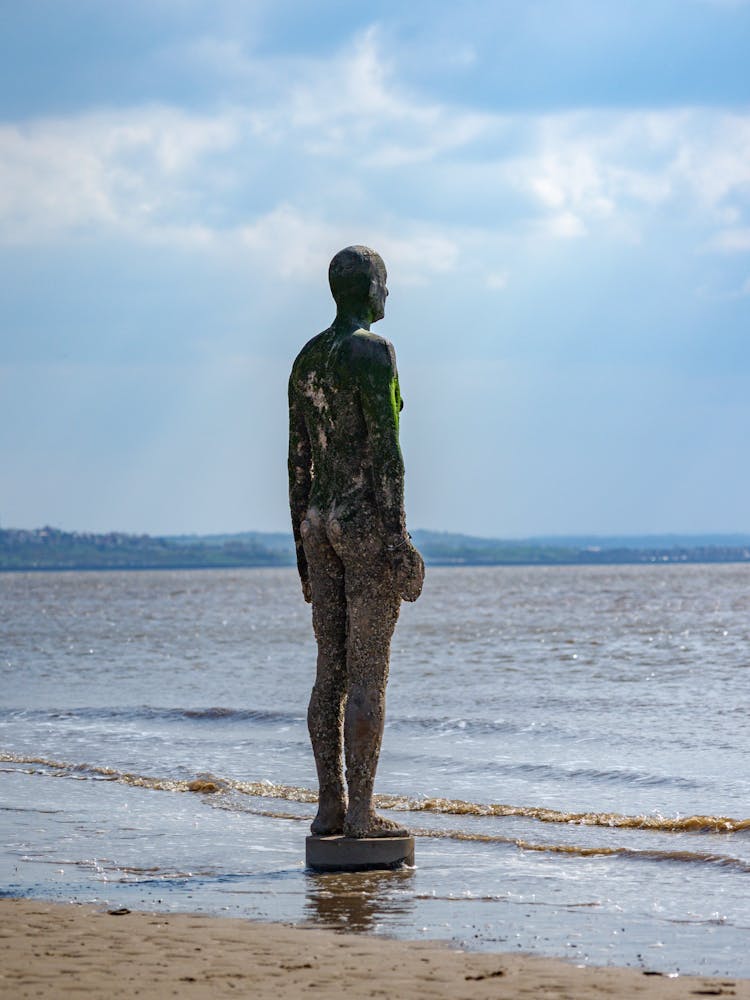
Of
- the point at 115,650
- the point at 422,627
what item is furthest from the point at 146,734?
the point at 422,627

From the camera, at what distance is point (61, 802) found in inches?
452

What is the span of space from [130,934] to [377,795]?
5830 mm

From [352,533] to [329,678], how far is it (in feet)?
2.90

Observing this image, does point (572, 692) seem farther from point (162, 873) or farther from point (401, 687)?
point (162, 873)

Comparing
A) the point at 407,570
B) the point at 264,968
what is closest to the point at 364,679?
the point at 407,570

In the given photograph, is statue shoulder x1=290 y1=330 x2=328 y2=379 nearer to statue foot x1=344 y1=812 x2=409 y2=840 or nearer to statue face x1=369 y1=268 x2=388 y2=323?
statue face x1=369 y1=268 x2=388 y2=323

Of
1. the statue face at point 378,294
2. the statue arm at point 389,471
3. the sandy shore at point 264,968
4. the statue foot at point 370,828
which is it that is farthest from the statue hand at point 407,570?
the sandy shore at point 264,968

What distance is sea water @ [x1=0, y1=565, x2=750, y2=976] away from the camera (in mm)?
7391

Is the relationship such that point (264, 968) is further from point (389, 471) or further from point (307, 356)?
point (307, 356)

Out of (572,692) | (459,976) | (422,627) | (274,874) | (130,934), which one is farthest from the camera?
(422,627)

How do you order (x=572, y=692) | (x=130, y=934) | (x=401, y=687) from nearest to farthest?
(x=130, y=934) → (x=572, y=692) → (x=401, y=687)

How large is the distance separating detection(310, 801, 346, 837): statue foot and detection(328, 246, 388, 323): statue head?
2.84 metres

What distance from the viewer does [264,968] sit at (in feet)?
19.9

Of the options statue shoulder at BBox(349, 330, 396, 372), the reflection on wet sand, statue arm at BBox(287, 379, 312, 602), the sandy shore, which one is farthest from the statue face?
the sandy shore
